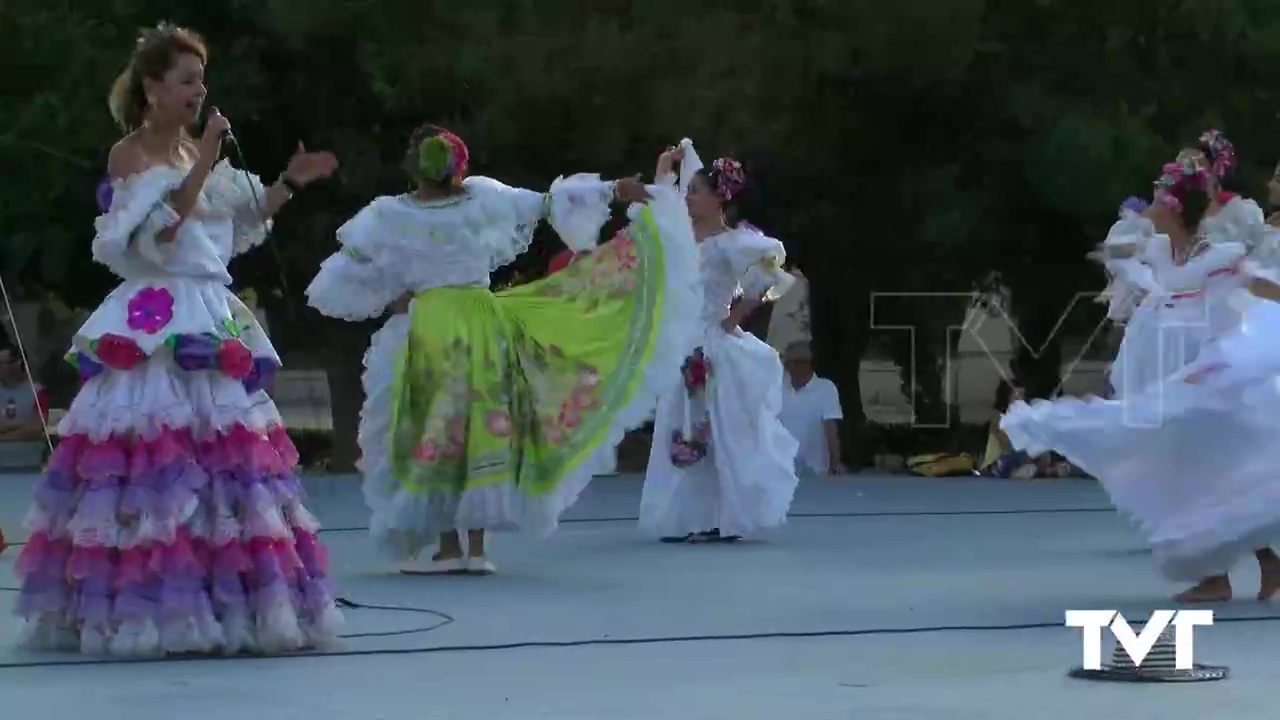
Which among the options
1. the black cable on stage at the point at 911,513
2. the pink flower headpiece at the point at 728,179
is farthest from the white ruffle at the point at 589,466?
the black cable on stage at the point at 911,513

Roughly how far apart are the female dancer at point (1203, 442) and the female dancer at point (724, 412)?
3.37 meters

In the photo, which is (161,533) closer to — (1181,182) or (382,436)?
(382,436)

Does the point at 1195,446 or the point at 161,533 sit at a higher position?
the point at 1195,446

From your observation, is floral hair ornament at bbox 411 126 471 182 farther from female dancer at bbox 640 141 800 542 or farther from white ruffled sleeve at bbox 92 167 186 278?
white ruffled sleeve at bbox 92 167 186 278

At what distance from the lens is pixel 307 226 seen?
19.1m

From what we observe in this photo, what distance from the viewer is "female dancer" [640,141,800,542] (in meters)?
12.7

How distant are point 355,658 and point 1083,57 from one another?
465 inches

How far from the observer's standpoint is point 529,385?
10.7m

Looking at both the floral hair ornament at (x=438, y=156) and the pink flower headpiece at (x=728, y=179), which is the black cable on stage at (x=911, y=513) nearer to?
the pink flower headpiece at (x=728, y=179)

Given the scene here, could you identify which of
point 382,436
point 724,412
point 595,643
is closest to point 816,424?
point 724,412

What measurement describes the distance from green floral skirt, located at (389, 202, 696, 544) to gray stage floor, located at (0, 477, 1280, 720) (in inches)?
14.9

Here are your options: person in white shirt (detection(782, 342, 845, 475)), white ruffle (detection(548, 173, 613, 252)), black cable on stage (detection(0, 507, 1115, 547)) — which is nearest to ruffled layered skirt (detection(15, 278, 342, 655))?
white ruffle (detection(548, 173, 613, 252))

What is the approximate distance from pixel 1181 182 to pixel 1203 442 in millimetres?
1459

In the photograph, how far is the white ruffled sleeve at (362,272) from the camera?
10.8 metres
